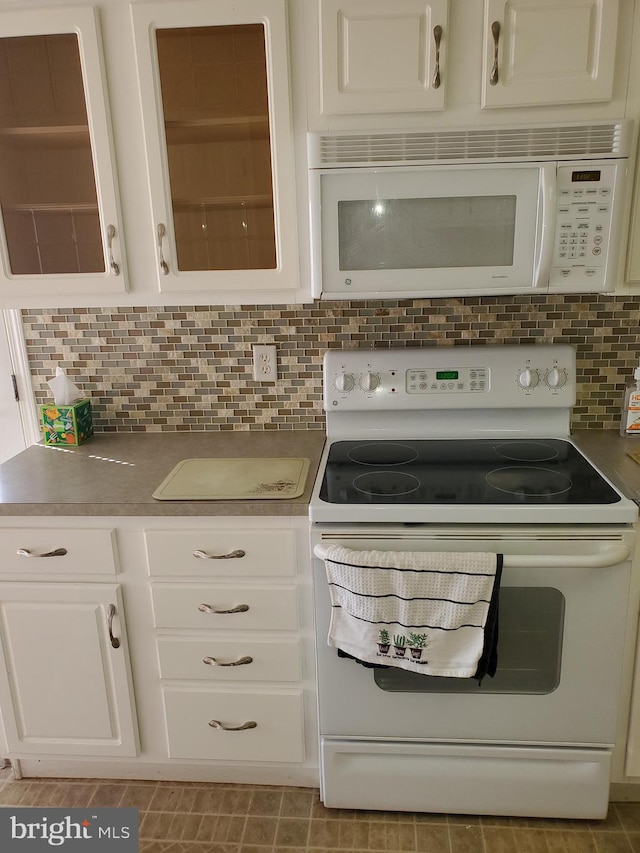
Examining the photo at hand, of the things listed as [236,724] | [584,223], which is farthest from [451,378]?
[236,724]

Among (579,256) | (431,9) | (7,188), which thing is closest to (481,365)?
(579,256)

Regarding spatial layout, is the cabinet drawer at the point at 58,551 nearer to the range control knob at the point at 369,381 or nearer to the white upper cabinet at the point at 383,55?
the range control knob at the point at 369,381

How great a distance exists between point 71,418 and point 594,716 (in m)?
1.66

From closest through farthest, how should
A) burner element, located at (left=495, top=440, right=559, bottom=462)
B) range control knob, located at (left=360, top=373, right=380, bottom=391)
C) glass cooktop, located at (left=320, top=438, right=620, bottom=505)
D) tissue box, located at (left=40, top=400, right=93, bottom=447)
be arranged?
glass cooktop, located at (left=320, top=438, right=620, bottom=505) < burner element, located at (left=495, top=440, right=559, bottom=462) < range control knob, located at (left=360, top=373, right=380, bottom=391) < tissue box, located at (left=40, top=400, right=93, bottom=447)

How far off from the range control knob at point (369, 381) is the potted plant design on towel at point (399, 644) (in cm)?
71

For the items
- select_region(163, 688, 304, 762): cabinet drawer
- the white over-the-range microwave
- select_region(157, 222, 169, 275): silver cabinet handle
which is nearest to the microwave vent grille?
the white over-the-range microwave

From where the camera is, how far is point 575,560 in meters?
1.32

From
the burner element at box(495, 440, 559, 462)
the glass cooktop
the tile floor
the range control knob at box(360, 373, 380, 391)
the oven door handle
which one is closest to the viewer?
the oven door handle

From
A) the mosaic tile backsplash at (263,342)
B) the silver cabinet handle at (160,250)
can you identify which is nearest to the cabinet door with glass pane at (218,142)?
the silver cabinet handle at (160,250)

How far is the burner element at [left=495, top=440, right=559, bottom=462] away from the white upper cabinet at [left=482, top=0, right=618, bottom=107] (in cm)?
87

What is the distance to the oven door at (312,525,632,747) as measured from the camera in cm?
136

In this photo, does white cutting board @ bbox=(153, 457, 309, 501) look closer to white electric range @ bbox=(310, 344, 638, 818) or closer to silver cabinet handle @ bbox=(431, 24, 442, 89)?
white electric range @ bbox=(310, 344, 638, 818)

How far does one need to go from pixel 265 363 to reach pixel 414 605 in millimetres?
912

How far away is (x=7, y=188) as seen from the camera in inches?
64.1
